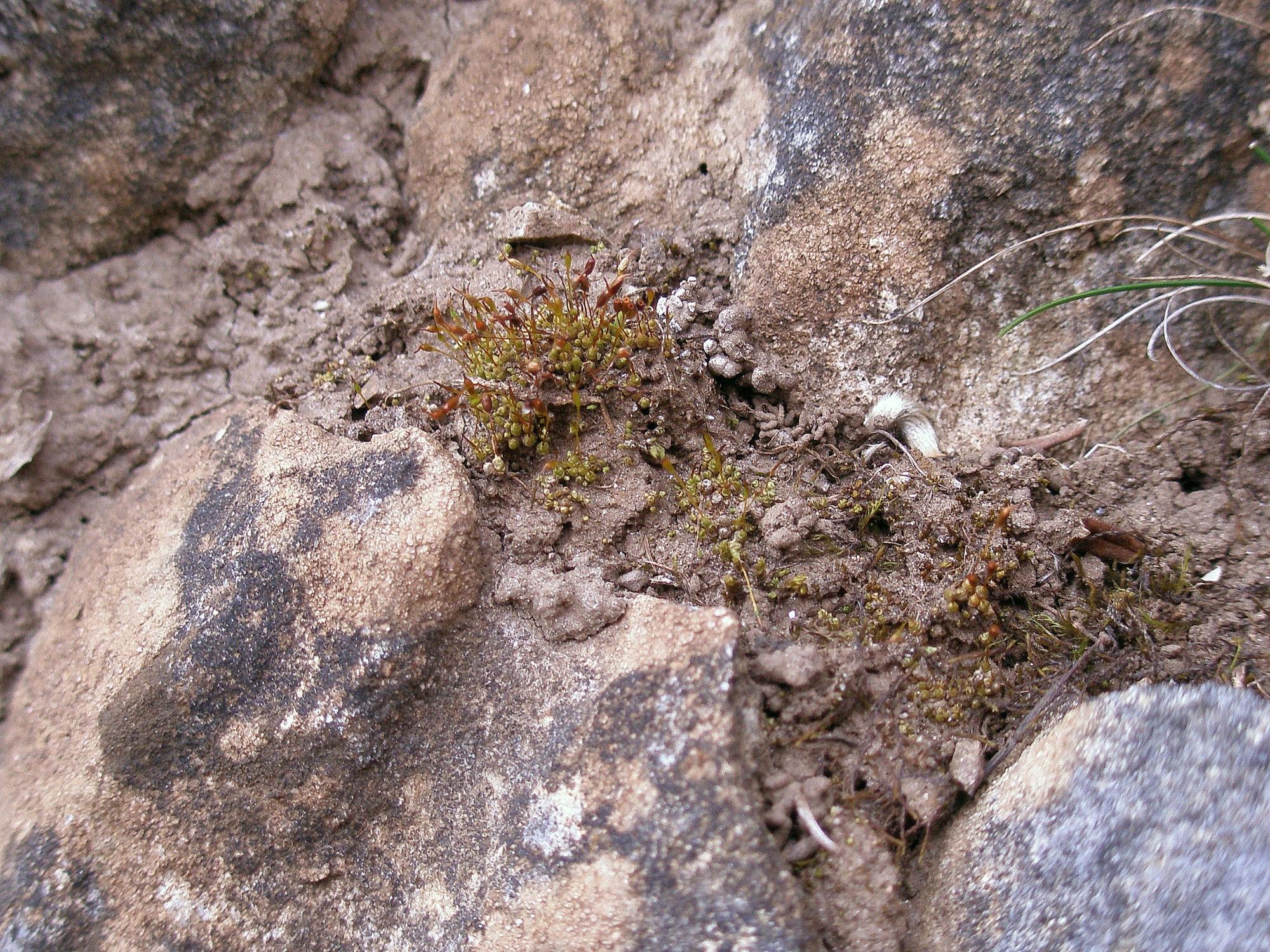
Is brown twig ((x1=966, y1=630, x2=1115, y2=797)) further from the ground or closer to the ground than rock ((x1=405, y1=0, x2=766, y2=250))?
closer to the ground

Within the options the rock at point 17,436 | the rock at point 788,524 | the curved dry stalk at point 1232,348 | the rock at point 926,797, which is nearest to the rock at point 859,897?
the rock at point 926,797

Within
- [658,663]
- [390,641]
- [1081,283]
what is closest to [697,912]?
[658,663]

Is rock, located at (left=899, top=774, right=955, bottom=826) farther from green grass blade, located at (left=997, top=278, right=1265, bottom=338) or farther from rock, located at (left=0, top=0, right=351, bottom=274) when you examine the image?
rock, located at (left=0, top=0, right=351, bottom=274)

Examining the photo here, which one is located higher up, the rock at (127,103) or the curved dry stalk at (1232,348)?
the rock at (127,103)

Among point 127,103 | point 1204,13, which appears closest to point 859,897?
point 1204,13

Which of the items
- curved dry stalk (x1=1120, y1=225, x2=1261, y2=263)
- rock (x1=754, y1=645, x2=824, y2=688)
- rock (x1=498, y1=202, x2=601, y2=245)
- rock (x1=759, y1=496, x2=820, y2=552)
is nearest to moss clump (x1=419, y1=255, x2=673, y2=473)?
rock (x1=498, y1=202, x2=601, y2=245)

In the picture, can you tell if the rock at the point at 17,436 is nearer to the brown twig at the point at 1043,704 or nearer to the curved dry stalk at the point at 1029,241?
the curved dry stalk at the point at 1029,241

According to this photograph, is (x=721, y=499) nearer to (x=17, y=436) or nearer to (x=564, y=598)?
(x=564, y=598)
